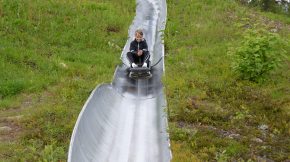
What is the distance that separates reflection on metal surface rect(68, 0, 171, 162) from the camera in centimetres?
903

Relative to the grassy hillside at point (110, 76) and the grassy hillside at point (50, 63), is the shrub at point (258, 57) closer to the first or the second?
the grassy hillside at point (110, 76)

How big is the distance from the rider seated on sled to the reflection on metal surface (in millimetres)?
447

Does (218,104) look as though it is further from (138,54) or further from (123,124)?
(138,54)

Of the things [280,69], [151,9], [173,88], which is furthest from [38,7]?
[280,69]

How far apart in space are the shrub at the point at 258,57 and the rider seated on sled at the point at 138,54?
3356 millimetres

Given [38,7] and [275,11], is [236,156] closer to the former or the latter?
[38,7]

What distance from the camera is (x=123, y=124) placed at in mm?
10773

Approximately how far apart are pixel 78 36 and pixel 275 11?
1318cm

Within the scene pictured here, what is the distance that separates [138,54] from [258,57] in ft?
13.9

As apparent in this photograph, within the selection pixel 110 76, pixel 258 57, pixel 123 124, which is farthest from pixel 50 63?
pixel 258 57

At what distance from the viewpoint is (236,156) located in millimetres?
8734

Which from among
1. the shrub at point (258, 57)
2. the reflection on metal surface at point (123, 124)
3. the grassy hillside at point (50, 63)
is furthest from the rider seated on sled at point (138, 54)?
the shrub at point (258, 57)

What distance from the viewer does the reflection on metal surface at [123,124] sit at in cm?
903

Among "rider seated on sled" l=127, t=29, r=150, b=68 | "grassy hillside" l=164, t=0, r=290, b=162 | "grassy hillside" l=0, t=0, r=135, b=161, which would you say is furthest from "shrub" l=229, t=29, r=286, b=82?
"grassy hillside" l=0, t=0, r=135, b=161
